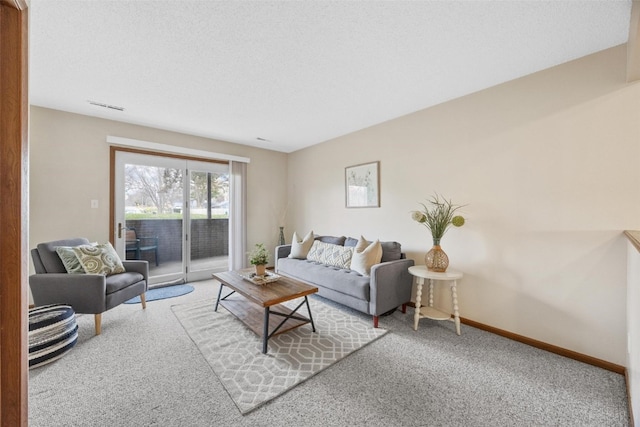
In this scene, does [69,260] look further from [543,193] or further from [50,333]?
[543,193]

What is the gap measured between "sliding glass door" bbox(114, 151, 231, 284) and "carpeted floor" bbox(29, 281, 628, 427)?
1.79m

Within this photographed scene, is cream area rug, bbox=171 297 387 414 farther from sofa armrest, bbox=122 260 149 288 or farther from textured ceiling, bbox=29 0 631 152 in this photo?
textured ceiling, bbox=29 0 631 152

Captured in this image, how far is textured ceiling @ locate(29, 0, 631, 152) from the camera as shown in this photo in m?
1.62

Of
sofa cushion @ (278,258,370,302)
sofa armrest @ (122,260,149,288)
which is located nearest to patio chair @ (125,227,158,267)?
sofa armrest @ (122,260,149,288)

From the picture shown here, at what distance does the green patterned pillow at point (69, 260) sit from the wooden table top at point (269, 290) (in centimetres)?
135

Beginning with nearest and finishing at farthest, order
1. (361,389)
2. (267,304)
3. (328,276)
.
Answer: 1. (361,389)
2. (267,304)
3. (328,276)

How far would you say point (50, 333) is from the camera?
199 cm

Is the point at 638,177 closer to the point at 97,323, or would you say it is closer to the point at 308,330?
the point at 308,330

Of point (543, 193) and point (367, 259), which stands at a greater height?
point (543, 193)

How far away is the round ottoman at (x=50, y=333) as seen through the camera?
6.26 ft

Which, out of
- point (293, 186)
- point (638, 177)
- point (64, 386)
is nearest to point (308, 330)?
point (64, 386)

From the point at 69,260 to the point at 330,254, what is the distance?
2903 mm

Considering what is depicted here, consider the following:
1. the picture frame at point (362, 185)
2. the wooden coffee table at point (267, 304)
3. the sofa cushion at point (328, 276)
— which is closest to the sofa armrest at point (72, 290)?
the wooden coffee table at point (267, 304)

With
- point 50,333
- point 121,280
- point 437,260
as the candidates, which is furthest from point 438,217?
point 50,333
